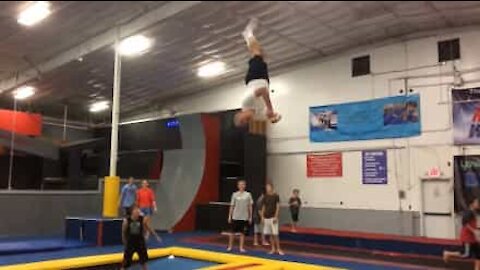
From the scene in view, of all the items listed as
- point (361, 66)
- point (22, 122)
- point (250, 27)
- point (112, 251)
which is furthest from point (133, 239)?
point (361, 66)

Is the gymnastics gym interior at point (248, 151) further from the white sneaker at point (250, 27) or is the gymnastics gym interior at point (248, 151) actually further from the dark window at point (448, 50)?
the white sneaker at point (250, 27)

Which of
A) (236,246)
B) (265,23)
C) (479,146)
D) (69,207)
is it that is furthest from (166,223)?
(265,23)

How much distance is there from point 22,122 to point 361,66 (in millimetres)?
9490

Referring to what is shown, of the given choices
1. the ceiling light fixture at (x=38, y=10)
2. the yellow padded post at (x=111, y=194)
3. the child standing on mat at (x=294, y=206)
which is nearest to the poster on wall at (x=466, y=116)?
the child standing on mat at (x=294, y=206)

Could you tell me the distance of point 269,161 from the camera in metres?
14.8

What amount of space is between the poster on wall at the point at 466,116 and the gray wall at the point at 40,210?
31.8 ft

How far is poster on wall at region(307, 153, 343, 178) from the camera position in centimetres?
1322

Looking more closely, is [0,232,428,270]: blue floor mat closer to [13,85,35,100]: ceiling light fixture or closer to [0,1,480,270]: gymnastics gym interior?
[0,1,480,270]: gymnastics gym interior

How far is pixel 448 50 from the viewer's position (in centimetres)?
1152

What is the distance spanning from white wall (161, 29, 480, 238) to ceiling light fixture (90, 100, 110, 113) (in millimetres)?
3840

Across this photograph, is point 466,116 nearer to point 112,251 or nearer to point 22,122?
point 112,251

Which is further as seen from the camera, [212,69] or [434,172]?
[434,172]

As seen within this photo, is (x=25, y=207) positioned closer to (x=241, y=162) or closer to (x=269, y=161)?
(x=241, y=162)

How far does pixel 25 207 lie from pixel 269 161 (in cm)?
713
